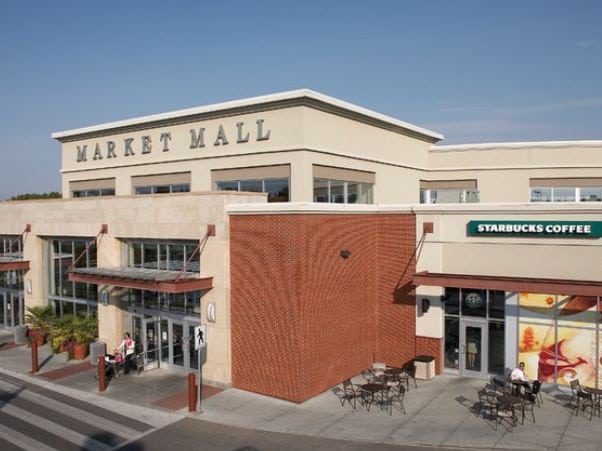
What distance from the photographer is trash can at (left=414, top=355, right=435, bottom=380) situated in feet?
67.6

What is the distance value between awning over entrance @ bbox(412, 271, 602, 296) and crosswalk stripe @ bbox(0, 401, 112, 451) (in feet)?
37.2

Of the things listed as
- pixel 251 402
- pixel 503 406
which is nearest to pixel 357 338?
pixel 251 402

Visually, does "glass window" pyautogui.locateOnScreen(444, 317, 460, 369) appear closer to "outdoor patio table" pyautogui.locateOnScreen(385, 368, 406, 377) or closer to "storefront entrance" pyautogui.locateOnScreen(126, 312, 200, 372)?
"outdoor patio table" pyautogui.locateOnScreen(385, 368, 406, 377)

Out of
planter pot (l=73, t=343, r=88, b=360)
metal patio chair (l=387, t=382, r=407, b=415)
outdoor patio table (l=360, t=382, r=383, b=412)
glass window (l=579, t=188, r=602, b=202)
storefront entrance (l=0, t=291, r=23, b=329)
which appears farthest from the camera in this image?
glass window (l=579, t=188, r=602, b=202)

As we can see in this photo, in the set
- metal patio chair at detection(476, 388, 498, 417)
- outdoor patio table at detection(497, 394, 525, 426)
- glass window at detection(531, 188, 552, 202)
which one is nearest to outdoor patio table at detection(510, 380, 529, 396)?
metal patio chair at detection(476, 388, 498, 417)

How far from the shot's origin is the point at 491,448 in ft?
47.9

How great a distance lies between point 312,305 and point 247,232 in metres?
3.35

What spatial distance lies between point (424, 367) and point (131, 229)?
12.6m

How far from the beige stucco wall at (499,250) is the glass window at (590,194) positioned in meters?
14.7

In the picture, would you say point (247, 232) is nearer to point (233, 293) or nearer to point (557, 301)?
point (233, 293)

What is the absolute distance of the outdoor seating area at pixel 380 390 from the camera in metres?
17.9

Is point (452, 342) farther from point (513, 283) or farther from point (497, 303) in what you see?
point (513, 283)

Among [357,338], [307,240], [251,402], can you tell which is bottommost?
[251,402]

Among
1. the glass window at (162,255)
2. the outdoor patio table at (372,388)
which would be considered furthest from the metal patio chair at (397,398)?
the glass window at (162,255)
